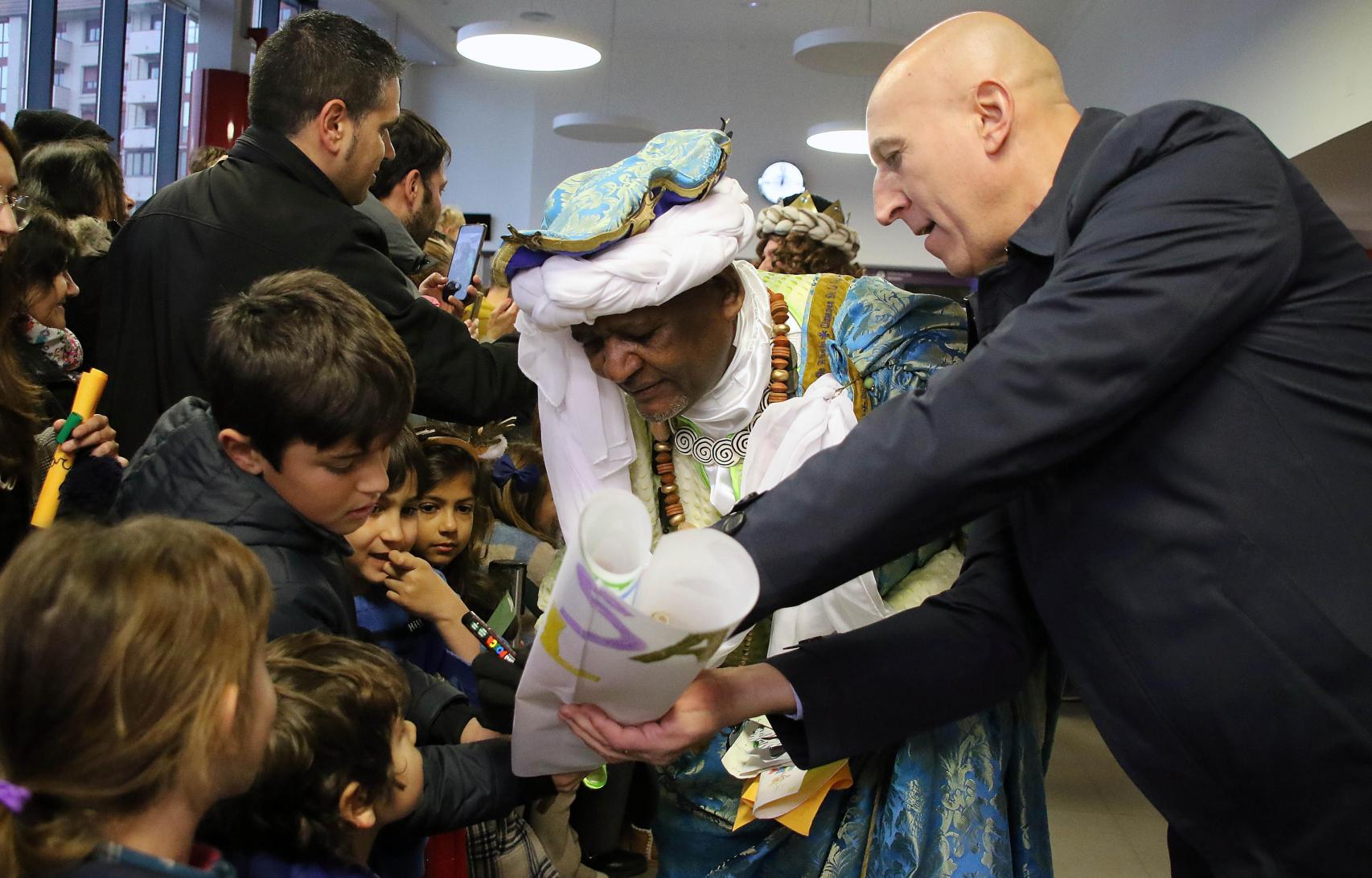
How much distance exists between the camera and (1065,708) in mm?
5965

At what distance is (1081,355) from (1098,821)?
3.65 m

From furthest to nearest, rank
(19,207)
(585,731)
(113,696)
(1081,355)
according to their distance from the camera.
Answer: (19,207) < (585,731) < (1081,355) < (113,696)

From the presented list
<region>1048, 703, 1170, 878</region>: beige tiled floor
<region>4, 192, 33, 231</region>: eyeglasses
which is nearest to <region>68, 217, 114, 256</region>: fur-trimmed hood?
<region>4, 192, 33, 231</region>: eyeglasses

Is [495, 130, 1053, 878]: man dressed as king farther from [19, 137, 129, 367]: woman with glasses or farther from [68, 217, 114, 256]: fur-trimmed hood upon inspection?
[19, 137, 129, 367]: woman with glasses

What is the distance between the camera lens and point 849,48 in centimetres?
788

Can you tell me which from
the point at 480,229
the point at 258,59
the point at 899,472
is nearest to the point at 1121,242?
the point at 899,472

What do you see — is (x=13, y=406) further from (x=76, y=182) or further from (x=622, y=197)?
(x=76, y=182)

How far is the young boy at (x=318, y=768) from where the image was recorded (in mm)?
1425

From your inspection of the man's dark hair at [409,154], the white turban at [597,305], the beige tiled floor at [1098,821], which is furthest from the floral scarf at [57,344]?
the beige tiled floor at [1098,821]

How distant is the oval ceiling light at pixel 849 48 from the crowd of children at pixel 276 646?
5.70m

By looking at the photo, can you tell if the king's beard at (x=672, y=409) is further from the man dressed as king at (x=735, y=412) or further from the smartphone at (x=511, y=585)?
the smartphone at (x=511, y=585)

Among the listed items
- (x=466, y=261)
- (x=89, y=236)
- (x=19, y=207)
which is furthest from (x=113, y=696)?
(x=89, y=236)

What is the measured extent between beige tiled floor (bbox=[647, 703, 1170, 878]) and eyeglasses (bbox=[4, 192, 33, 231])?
8.04 ft

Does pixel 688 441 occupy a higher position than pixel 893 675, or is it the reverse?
pixel 688 441
